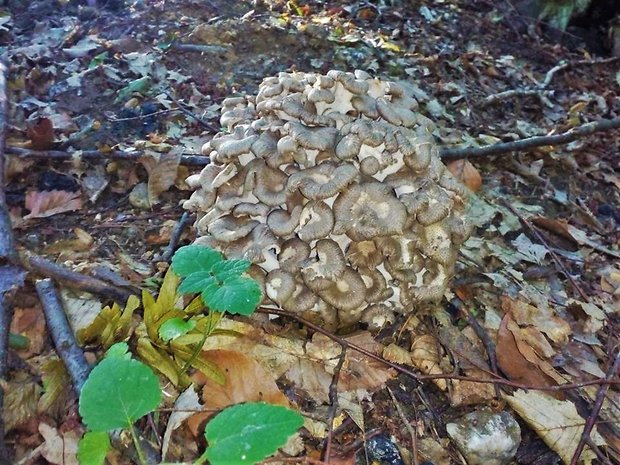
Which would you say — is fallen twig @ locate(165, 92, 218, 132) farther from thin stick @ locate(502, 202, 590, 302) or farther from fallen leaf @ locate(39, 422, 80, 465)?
fallen leaf @ locate(39, 422, 80, 465)

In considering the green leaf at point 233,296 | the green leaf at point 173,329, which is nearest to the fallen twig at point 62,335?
the green leaf at point 173,329

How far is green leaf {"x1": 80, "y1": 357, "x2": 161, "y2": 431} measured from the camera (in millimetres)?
1996

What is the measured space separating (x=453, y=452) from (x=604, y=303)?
2.05 meters

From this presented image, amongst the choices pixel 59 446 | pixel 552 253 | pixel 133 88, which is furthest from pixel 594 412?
pixel 133 88

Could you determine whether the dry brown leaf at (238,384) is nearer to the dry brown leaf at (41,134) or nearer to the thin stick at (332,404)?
the thin stick at (332,404)

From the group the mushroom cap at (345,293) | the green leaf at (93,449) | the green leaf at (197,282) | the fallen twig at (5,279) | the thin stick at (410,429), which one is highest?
the green leaf at (197,282)

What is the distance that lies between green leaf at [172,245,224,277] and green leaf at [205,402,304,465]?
78 cm

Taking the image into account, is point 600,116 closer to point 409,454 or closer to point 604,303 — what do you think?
point 604,303

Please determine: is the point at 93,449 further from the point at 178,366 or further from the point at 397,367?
the point at 397,367

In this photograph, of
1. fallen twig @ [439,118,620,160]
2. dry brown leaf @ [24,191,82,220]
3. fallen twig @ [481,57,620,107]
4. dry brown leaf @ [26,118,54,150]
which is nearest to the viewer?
dry brown leaf @ [24,191,82,220]

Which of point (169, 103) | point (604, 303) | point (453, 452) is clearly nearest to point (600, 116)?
point (604, 303)

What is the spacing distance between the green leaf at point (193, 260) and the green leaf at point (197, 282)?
0.17ft

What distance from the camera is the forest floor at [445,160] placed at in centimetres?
288

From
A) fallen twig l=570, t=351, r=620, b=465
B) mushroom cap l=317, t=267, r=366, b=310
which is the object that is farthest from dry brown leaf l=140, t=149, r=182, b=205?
fallen twig l=570, t=351, r=620, b=465
